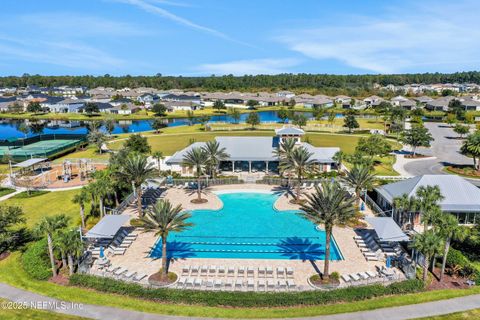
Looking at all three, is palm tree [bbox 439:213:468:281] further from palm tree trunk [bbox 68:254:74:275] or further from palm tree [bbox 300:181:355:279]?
palm tree trunk [bbox 68:254:74:275]

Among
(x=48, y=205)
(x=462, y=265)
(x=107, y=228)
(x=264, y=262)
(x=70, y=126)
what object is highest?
(x=70, y=126)

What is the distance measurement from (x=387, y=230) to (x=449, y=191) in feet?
39.4

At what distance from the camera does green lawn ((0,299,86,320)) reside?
2410 centimetres

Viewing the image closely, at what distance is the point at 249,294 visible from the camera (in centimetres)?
2634

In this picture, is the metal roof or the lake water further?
the lake water

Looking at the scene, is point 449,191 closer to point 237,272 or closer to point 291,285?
point 291,285

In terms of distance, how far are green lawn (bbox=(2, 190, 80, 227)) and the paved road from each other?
172 ft

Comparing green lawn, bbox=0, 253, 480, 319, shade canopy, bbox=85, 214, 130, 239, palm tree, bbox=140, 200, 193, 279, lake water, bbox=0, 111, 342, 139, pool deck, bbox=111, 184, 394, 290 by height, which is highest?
palm tree, bbox=140, 200, 193, 279

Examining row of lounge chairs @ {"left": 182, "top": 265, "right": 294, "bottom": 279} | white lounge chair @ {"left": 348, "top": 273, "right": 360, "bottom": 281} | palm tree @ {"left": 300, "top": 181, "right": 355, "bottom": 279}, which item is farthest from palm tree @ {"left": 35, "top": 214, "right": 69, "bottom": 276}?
white lounge chair @ {"left": 348, "top": 273, "right": 360, "bottom": 281}

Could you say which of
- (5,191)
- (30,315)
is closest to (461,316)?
(30,315)

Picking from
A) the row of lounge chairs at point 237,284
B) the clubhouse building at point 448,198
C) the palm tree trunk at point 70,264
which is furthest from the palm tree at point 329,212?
the palm tree trunk at point 70,264

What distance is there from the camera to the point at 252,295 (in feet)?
86.1

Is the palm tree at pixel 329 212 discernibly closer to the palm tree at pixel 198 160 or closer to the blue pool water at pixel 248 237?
the blue pool water at pixel 248 237

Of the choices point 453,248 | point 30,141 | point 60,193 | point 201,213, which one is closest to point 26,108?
point 30,141
